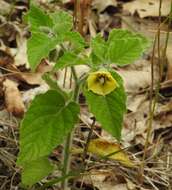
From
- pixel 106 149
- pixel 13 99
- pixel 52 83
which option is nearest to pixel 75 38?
pixel 52 83

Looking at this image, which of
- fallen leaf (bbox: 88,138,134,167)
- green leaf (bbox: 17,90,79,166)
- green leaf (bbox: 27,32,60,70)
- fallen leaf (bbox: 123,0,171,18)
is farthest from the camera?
fallen leaf (bbox: 123,0,171,18)

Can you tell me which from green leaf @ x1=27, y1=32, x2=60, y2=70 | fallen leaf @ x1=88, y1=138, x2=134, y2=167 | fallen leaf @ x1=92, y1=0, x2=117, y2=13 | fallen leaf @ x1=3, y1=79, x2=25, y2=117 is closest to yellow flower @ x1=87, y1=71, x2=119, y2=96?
green leaf @ x1=27, y1=32, x2=60, y2=70

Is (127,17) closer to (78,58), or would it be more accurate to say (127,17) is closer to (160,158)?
(160,158)

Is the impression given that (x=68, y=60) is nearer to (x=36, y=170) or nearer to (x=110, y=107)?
(x=110, y=107)

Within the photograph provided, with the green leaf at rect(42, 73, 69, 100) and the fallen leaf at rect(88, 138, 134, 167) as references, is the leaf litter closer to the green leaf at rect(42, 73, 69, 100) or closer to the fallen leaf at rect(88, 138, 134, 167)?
the fallen leaf at rect(88, 138, 134, 167)

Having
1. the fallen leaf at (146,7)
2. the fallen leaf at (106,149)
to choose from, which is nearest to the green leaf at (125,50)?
the fallen leaf at (106,149)

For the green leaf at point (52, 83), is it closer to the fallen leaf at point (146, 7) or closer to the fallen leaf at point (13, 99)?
the fallen leaf at point (13, 99)

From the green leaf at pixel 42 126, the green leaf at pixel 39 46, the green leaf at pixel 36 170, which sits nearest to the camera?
the green leaf at pixel 39 46
